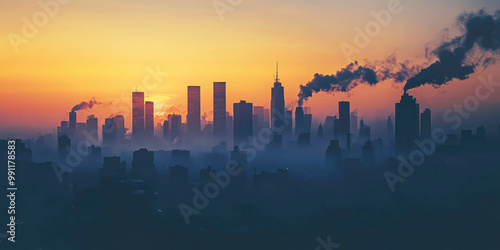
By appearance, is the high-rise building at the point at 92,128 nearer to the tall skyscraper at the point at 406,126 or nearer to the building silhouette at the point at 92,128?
the building silhouette at the point at 92,128

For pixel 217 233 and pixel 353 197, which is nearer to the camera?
pixel 217 233

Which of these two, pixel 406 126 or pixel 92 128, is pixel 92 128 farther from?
pixel 406 126

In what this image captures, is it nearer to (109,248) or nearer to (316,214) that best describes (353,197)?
(316,214)

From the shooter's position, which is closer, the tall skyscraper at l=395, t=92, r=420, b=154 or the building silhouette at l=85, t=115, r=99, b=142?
the tall skyscraper at l=395, t=92, r=420, b=154

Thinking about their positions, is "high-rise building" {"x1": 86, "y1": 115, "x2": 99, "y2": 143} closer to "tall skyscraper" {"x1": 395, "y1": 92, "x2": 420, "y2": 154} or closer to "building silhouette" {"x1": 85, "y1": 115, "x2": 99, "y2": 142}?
"building silhouette" {"x1": 85, "y1": 115, "x2": 99, "y2": 142}

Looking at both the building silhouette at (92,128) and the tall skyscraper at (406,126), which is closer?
the tall skyscraper at (406,126)

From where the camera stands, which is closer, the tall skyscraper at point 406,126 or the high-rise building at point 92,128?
the tall skyscraper at point 406,126

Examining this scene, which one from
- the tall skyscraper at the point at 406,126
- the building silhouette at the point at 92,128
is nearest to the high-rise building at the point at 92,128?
the building silhouette at the point at 92,128

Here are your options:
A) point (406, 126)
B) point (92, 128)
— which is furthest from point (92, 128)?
point (406, 126)

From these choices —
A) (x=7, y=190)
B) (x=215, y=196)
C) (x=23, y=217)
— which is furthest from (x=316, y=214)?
(x=7, y=190)

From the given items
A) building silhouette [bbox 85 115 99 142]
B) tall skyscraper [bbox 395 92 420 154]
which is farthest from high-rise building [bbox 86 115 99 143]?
tall skyscraper [bbox 395 92 420 154]

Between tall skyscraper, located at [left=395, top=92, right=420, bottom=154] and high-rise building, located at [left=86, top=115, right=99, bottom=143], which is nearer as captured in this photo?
tall skyscraper, located at [left=395, top=92, right=420, bottom=154]
